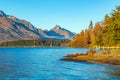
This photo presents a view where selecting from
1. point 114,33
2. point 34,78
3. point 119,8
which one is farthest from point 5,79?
point 119,8

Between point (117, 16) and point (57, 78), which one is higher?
point (117, 16)

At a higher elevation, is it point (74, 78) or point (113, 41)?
point (113, 41)

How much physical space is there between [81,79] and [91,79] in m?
1.85

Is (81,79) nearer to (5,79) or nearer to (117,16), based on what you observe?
(5,79)

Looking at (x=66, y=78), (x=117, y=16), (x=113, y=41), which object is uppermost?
(x=117, y=16)

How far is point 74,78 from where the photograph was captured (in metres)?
54.2

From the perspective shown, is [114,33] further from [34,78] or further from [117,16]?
[34,78]

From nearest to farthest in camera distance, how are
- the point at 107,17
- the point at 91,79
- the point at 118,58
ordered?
the point at 91,79
the point at 118,58
the point at 107,17

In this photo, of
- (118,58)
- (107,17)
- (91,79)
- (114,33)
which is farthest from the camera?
(107,17)

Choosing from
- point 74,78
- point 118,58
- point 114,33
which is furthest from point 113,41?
point 74,78

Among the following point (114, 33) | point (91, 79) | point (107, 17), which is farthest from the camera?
point (107, 17)

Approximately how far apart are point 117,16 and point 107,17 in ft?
30.8

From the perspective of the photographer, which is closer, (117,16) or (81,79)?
(81,79)

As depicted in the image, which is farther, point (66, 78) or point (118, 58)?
point (118, 58)
